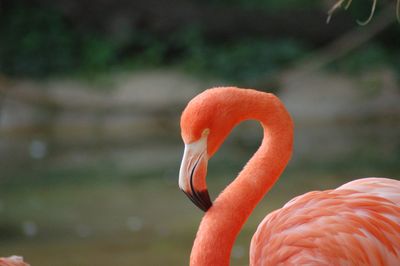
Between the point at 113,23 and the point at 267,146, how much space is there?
8.43 m

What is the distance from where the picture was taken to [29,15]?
11.3 metres

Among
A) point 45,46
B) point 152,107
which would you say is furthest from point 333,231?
point 45,46

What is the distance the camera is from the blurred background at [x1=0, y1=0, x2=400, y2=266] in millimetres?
5977

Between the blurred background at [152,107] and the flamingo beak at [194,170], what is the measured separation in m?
2.17

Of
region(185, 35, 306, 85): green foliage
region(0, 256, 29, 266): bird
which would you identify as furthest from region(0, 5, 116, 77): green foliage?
region(0, 256, 29, 266): bird

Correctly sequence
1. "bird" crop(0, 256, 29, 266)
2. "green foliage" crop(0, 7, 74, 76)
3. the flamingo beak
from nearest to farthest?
the flamingo beak
"bird" crop(0, 256, 29, 266)
"green foliage" crop(0, 7, 74, 76)

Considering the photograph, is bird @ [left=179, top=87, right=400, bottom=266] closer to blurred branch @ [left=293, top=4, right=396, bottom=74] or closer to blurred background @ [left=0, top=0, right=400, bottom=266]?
blurred background @ [left=0, top=0, right=400, bottom=266]

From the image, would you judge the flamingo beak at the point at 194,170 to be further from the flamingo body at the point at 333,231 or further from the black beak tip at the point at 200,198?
the flamingo body at the point at 333,231

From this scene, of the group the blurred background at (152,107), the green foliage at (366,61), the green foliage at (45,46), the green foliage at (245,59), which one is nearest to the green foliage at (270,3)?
the blurred background at (152,107)

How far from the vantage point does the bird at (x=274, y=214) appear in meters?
2.94

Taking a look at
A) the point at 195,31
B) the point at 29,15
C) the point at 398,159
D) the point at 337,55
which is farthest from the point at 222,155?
the point at 29,15

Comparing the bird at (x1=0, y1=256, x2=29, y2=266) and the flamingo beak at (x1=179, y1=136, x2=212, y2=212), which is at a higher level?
the flamingo beak at (x1=179, y1=136, x2=212, y2=212)

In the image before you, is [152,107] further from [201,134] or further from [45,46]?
[201,134]

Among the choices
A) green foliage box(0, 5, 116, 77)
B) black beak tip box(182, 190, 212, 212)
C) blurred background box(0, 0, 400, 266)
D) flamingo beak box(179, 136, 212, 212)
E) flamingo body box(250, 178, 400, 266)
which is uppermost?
green foliage box(0, 5, 116, 77)
